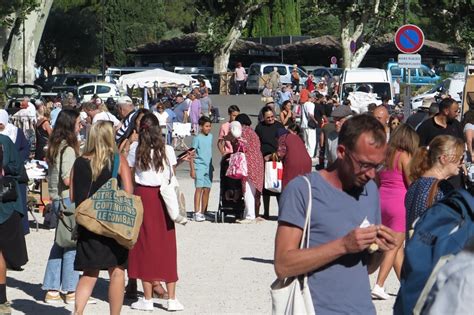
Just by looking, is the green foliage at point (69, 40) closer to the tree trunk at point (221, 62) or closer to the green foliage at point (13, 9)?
the tree trunk at point (221, 62)

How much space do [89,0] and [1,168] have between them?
247 feet

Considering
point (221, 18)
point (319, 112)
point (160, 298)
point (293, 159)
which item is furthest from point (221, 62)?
point (160, 298)

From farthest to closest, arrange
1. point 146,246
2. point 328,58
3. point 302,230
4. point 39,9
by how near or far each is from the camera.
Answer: point 328,58
point 39,9
point 146,246
point 302,230

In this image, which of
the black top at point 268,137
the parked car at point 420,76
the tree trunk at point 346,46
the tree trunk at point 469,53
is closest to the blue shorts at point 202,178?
the black top at point 268,137

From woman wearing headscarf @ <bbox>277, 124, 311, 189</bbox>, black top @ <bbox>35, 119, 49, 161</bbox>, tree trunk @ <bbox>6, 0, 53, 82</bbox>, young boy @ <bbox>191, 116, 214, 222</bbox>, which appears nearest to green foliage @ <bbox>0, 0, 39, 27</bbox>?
tree trunk @ <bbox>6, 0, 53, 82</bbox>

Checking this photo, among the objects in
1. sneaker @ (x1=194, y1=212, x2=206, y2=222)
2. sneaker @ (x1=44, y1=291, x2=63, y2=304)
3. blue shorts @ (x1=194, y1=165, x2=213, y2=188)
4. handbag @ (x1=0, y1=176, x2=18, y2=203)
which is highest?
handbag @ (x1=0, y1=176, x2=18, y2=203)

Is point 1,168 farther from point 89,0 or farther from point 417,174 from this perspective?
point 89,0

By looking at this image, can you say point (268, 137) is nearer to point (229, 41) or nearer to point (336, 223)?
point (336, 223)

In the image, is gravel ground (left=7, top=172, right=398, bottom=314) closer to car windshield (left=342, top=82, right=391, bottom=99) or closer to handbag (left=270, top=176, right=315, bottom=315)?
handbag (left=270, top=176, right=315, bottom=315)

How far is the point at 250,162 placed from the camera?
15.5 metres

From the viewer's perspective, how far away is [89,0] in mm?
82750

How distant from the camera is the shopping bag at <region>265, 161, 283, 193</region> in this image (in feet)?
51.2

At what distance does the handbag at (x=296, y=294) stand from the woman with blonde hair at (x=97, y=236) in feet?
11.2

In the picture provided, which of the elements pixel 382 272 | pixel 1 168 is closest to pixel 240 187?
pixel 382 272
